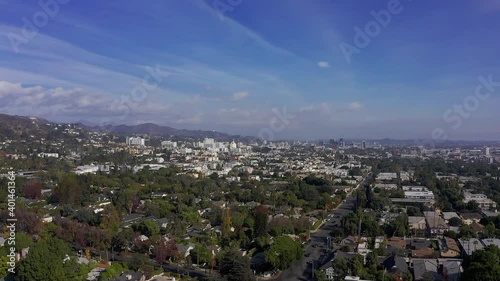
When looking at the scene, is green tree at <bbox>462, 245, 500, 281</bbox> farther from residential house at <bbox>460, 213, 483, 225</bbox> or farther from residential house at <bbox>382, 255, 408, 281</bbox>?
Result: residential house at <bbox>460, 213, 483, 225</bbox>

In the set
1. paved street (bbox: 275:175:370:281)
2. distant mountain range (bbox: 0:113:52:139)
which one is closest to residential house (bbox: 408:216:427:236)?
paved street (bbox: 275:175:370:281)

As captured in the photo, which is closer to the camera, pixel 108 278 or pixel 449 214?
pixel 108 278

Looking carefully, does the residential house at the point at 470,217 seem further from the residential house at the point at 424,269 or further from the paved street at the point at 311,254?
the residential house at the point at 424,269

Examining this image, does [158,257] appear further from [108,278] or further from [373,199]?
[373,199]

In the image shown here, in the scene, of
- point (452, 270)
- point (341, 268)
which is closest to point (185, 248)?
point (341, 268)

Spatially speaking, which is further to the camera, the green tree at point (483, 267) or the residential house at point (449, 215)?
the residential house at point (449, 215)

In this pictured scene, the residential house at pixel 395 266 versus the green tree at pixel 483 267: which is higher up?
the green tree at pixel 483 267

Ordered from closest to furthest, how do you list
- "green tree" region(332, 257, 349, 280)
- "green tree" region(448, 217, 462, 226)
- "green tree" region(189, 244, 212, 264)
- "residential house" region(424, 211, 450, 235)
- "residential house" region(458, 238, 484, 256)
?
"green tree" region(332, 257, 349, 280) → "green tree" region(189, 244, 212, 264) → "residential house" region(458, 238, 484, 256) → "residential house" region(424, 211, 450, 235) → "green tree" region(448, 217, 462, 226)

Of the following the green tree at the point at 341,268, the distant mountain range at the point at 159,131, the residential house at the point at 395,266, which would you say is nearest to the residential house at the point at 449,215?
the residential house at the point at 395,266

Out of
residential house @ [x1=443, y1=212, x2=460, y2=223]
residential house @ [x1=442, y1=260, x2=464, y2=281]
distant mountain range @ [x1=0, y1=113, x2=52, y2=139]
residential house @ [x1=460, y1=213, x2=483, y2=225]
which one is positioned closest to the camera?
residential house @ [x1=442, y1=260, x2=464, y2=281]

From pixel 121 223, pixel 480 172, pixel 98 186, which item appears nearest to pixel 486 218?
pixel 121 223

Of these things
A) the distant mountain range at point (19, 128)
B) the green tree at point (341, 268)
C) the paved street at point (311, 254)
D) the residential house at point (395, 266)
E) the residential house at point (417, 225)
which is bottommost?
the paved street at point (311, 254)
